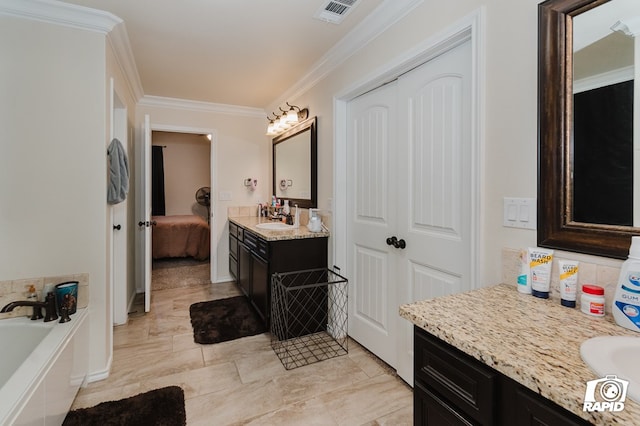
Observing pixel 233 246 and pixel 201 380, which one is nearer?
pixel 201 380

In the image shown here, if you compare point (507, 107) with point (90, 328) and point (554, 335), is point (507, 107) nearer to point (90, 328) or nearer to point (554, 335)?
point (554, 335)

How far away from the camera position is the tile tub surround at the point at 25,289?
6.11 ft

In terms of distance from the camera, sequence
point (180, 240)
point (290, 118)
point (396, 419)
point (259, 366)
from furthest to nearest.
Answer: point (180, 240) → point (290, 118) → point (259, 366) → point (396, 419)

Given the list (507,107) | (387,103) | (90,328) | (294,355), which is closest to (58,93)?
(90,328)

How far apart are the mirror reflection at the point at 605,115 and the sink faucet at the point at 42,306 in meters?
2.63

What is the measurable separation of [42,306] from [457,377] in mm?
2204

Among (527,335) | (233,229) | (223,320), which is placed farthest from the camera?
(233,229)

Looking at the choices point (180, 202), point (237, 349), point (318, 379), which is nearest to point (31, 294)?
point (237, 349)

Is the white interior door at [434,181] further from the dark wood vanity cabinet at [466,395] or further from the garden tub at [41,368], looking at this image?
the garden tub at [41,368]

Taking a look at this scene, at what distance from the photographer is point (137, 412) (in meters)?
1.72

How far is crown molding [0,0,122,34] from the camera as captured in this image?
1816 millimetres

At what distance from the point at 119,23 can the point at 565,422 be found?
9.41 feet

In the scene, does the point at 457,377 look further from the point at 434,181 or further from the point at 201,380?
the point at 201,380

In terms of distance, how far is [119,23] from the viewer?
2.07 m
